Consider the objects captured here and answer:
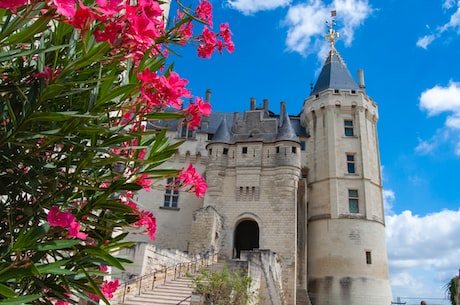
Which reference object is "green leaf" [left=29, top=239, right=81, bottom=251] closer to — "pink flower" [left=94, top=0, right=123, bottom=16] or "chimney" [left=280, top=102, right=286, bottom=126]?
"pink flower" [left=94, top=0, right=123, bottom=16]

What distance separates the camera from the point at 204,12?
2.29 m

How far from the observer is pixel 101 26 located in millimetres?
1607

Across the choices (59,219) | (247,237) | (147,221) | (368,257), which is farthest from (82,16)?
(247,237)

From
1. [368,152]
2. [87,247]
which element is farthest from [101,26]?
[368,152]

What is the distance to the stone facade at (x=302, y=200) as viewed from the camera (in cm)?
1862

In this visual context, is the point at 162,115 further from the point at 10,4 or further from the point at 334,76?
the point at 334,76

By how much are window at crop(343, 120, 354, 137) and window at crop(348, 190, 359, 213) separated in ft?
11.8

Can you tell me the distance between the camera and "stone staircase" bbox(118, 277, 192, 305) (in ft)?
26.4

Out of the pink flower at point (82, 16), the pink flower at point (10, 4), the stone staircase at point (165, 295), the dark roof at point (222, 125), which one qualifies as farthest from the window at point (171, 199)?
the pink flower at point (10, 4)

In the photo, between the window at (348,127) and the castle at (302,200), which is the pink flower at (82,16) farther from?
the window at (348,127)

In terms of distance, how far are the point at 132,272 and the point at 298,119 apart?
1783cm

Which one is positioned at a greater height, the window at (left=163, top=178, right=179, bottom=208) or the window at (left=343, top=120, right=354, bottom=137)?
the window at (left=343, top=120, right=354, bottom=137)

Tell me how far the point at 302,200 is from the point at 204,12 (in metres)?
19.9

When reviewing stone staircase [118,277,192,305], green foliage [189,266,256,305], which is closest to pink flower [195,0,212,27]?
green foliage [189,266,256,305]
